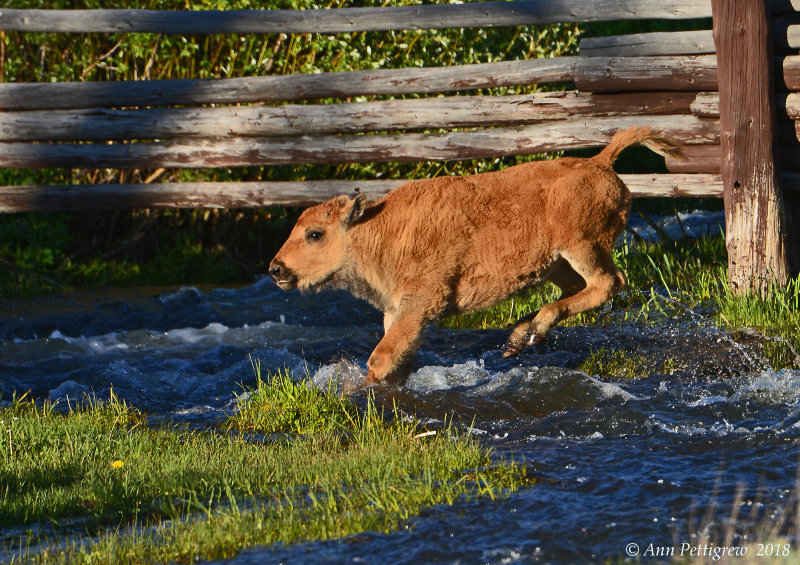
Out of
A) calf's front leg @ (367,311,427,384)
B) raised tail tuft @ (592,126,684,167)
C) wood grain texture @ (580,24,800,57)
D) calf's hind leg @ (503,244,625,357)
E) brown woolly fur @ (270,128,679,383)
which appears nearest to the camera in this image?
calf's front leg @ (367,311,427,384)

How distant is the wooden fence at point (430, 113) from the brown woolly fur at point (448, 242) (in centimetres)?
194

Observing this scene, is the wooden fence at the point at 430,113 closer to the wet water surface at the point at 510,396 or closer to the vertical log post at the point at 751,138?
the vertical log post at the point at 751,138

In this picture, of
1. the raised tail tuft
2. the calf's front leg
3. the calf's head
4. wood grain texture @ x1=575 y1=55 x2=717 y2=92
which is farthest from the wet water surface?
wood grain texture @ x1=575 y1=55 x2=717 y2=92

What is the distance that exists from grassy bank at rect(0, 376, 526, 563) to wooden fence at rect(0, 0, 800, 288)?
14.1 feet

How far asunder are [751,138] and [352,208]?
363cm

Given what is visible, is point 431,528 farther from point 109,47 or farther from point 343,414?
point 109,47

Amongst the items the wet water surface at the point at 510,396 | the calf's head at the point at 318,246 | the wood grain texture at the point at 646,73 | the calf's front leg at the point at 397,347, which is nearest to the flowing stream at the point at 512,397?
the wet water surface at the point at 510,396

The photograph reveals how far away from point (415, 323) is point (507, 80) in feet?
12.5

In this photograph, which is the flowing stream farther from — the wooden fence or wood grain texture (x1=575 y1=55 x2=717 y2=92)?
wood grain texture (x1=575 y1=55 x2=717 y2=92)

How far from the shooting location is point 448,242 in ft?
25.6

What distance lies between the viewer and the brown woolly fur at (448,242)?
776cm

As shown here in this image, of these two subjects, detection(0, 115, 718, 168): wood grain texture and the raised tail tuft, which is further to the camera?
detection(0, 115, 718, 168): wood grain texture

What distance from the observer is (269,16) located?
35.9 ft

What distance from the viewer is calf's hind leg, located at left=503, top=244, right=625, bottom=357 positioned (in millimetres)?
8094
